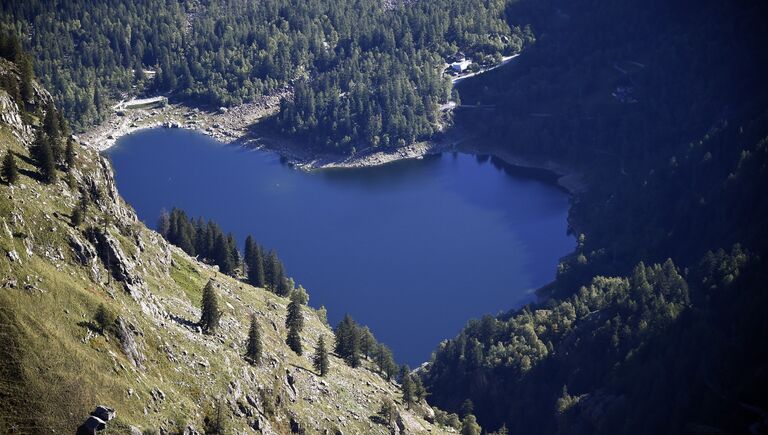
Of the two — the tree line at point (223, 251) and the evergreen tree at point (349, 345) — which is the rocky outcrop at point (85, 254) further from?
the tree line at point (223, 251)

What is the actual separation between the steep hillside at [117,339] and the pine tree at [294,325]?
1.48m

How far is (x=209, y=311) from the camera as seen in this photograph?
92312 mm

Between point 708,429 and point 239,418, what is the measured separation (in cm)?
5798

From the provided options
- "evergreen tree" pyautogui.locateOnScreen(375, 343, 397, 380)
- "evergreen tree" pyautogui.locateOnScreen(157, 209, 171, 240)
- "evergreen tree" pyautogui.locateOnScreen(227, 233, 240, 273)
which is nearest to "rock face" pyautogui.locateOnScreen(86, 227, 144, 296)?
"evergreen tree" pyautogui.locateOnScreen(375, 343, 397, 380)

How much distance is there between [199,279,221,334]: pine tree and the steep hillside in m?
1.20

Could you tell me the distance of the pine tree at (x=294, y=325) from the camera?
112000 mm

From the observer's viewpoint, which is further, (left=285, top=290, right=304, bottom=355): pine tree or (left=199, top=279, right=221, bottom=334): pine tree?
(left=285, top=290, right=304, bottom=355): pine tree

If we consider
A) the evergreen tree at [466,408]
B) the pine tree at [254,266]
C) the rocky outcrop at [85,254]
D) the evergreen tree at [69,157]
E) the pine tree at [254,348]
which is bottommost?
the evergreen tree at [466,408]

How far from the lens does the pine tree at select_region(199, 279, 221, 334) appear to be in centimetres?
9125

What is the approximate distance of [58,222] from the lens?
80.9 m

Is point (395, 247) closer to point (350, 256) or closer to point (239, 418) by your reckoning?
point (350, 256)

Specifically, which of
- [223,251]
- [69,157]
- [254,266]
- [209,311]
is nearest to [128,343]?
[209,311]

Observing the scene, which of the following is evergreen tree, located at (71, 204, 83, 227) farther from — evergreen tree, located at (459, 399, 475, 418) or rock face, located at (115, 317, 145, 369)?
evergreen tree, located at (459, 399, 475, 418)

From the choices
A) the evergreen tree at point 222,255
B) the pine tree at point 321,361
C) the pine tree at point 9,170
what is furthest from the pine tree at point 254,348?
the evergreen tree at point 222,255
